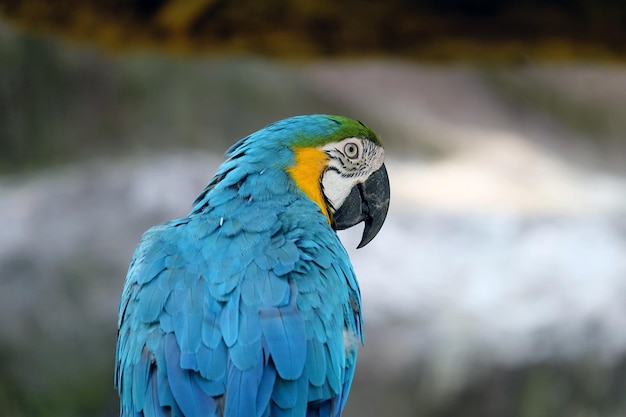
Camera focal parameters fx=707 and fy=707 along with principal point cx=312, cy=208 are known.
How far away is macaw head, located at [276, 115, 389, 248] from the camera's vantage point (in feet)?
5.00

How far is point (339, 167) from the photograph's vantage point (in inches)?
62.0

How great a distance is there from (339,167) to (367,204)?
14cm

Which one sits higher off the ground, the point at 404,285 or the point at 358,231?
the point at 358,231

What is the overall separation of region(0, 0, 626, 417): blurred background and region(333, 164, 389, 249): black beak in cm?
125

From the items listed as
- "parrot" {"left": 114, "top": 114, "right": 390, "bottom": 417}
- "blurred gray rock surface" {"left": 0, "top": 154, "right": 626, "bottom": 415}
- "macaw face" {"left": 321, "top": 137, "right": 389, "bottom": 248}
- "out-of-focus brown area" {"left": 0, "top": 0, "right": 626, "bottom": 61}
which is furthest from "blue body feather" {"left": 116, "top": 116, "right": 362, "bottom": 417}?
"blurred gray rock surface" {"left": 0, "top": 154, "right": 626, "bottom": 415}

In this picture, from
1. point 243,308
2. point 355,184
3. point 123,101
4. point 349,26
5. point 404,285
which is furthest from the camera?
point 123,101

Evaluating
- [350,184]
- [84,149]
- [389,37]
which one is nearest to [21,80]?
[84,149]

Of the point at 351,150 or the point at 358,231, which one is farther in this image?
the point at 358,231

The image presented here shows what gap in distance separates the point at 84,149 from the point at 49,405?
4.63ft

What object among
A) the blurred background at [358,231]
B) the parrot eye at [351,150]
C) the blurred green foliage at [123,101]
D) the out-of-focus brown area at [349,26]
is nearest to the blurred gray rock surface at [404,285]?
the blurred background at [358,231]

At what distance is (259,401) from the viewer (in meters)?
1.18

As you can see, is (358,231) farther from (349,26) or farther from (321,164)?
(321,164)

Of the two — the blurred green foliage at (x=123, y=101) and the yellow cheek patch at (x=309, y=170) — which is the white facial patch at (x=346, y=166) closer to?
the yellow cheek patch at (x=309, y=170)

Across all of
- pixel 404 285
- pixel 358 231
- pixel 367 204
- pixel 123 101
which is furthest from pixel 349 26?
pixel 123 101
